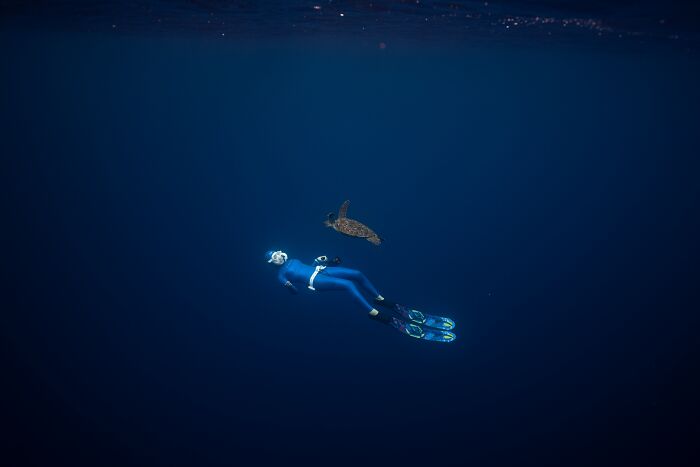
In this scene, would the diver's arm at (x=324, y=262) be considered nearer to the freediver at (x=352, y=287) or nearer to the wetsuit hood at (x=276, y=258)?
the freediver at (x=352, y=287)

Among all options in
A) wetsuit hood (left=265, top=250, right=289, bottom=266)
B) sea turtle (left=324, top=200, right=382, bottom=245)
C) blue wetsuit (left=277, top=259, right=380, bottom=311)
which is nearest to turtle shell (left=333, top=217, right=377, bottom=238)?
sea turtle (left=324, top=200, right=382, bottom=245)

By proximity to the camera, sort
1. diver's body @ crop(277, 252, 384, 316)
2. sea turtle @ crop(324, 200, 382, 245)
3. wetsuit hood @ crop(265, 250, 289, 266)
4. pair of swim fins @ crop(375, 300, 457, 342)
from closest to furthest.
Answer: diver's body @ crop(277, 252, 384, 316) < pair of swim fins @ crop(375, 300, 457, 342) < sea turtle @ crop(324, 200, 382, 245) < wetsuit hood @ crop(265, 250, 289, 266)

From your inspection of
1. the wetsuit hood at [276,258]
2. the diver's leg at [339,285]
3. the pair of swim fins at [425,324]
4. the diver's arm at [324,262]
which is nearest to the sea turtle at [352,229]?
the diver's arm at [324,262]

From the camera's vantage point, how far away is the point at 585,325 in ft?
43.2

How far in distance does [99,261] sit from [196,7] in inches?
529

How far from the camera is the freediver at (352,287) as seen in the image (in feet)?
27.8

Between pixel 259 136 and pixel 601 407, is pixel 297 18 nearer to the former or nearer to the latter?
pixel 601 407

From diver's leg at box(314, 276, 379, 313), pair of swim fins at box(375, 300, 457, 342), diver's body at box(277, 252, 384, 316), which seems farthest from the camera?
pair of swim fins at box(375, 300, 457, 342)

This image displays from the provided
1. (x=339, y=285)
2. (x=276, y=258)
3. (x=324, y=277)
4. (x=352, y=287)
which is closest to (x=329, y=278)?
(x=324, y=277)

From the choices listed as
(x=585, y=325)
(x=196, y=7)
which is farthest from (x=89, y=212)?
(x=585, y=325)

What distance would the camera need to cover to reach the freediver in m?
8.48

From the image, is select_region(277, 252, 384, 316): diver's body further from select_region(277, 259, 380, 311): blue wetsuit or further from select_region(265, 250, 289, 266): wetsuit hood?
select_region(265, 250, 289, 266): wetsuit hood

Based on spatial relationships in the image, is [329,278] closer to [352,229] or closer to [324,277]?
[324,277]

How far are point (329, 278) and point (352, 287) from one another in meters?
0.63
